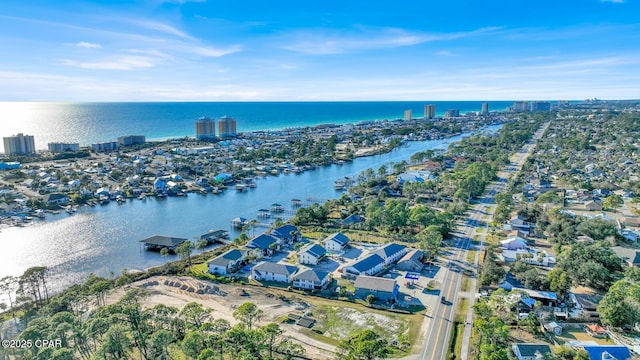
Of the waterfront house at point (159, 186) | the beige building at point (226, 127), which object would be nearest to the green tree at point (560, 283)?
the waterfront house at point (159, 186)

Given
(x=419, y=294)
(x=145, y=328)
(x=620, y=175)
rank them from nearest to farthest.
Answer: (x=145, y=328) → (x=419, y=294) → (x=620, y=175)

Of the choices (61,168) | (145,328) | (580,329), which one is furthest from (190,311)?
(61,168)

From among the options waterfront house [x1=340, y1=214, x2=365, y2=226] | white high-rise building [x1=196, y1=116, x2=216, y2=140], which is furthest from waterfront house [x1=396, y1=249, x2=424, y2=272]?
white high-rise building [x1=196, y1=116, x2=216, y2=140]

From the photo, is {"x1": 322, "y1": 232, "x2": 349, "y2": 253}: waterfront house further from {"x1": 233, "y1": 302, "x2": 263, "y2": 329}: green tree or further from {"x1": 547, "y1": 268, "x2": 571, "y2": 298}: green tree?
{"x1": 547, "y1": 268, "x2": 571, "y2": 298}: green tree

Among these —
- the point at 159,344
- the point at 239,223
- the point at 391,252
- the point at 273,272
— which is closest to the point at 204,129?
the point at 239,223

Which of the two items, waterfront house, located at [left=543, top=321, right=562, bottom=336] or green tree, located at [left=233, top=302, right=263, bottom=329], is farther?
waterfront house, located at [left=543, top=321, right=562, bottom=336]

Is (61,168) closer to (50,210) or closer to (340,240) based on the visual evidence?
(50,210)

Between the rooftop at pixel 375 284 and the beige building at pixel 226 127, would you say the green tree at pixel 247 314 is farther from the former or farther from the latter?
the beige building at pixel 226 127
